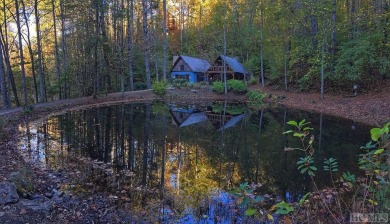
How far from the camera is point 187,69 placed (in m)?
39.4

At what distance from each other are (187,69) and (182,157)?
30.6 m

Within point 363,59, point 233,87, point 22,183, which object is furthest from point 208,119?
point 233,87

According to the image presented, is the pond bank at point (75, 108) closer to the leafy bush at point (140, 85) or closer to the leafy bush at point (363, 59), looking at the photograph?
the leafy bush at point (363, 59)

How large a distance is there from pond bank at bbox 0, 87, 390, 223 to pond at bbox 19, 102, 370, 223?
516mm

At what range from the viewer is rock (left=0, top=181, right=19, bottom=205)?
5265 mm

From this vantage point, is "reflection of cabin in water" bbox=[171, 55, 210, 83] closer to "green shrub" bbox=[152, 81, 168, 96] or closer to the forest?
the forest

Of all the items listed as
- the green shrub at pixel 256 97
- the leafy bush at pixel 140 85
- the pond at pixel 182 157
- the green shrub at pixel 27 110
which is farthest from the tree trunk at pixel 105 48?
the green shrub at pixel 256 97

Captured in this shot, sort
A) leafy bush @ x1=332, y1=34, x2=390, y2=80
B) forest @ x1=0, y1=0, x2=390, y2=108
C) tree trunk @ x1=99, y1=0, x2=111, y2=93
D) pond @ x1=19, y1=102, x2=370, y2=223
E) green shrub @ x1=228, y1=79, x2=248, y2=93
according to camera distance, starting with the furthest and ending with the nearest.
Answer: green shrub @ x1=228, y1=79, x2=248, y2=93
tree trunk @ x1=99, y1=0, x2=111, y2=93
forest @ x1=0, y1=0, x2=390, y2=108
leafy bush @ x1=332, y1=34, x2=390, y2=80
pond @ x1=19, y1=102, x2=370, y2=223

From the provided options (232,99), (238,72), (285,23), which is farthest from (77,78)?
(285,23)

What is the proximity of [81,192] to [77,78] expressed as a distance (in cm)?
2662

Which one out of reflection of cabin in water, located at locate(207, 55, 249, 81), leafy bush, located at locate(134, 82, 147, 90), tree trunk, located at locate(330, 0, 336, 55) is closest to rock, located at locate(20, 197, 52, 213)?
tree trunk, located at locate(330, 0, 336, 55)

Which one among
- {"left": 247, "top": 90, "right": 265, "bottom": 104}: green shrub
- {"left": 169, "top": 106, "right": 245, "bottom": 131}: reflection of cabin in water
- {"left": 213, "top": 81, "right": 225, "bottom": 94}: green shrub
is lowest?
{"left": 169, "top": 106, "right": 245, "bottom": 131}: reflection of cabin in water

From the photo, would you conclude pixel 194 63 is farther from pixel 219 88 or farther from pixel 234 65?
pixel 219 88

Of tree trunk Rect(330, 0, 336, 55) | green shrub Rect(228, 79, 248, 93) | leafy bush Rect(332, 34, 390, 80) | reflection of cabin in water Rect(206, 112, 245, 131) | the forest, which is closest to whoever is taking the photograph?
reflection of cabin in water Rect(206, 112, 245, 131)
